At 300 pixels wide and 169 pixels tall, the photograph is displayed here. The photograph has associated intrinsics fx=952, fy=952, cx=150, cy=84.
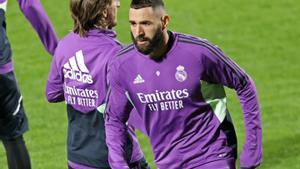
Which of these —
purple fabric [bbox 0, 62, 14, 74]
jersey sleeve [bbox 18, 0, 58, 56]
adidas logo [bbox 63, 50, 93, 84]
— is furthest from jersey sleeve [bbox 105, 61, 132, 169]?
purple fabric [bbox 0, 62, 14, 74]

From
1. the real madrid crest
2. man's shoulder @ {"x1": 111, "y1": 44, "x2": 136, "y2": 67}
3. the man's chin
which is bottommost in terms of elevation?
the real madrid crest

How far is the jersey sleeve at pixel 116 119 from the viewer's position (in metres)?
5.93

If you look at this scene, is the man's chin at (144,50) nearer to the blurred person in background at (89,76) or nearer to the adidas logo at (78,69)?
the blurred person in background at (89,76)

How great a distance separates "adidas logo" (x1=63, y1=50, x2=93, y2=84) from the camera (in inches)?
246

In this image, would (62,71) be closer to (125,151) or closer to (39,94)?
(125,151)

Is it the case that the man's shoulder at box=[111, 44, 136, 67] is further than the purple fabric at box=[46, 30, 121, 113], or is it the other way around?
the purple fabric at box=[46, 30, 121, 113]

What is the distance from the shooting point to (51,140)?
1053 centimetres

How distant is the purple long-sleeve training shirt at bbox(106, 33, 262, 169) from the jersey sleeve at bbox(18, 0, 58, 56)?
137cm

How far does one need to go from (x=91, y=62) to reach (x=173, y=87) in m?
0.70

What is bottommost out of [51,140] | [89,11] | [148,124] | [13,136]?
[51,140]

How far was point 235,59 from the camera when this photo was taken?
43.0 feet

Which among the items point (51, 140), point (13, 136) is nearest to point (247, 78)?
point (13, 136)

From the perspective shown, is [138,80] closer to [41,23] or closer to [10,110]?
[41,23]

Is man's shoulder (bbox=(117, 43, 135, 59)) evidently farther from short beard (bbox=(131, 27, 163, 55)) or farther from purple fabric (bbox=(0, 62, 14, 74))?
purple fabric (bbox=(0, 62, 14, 74))
